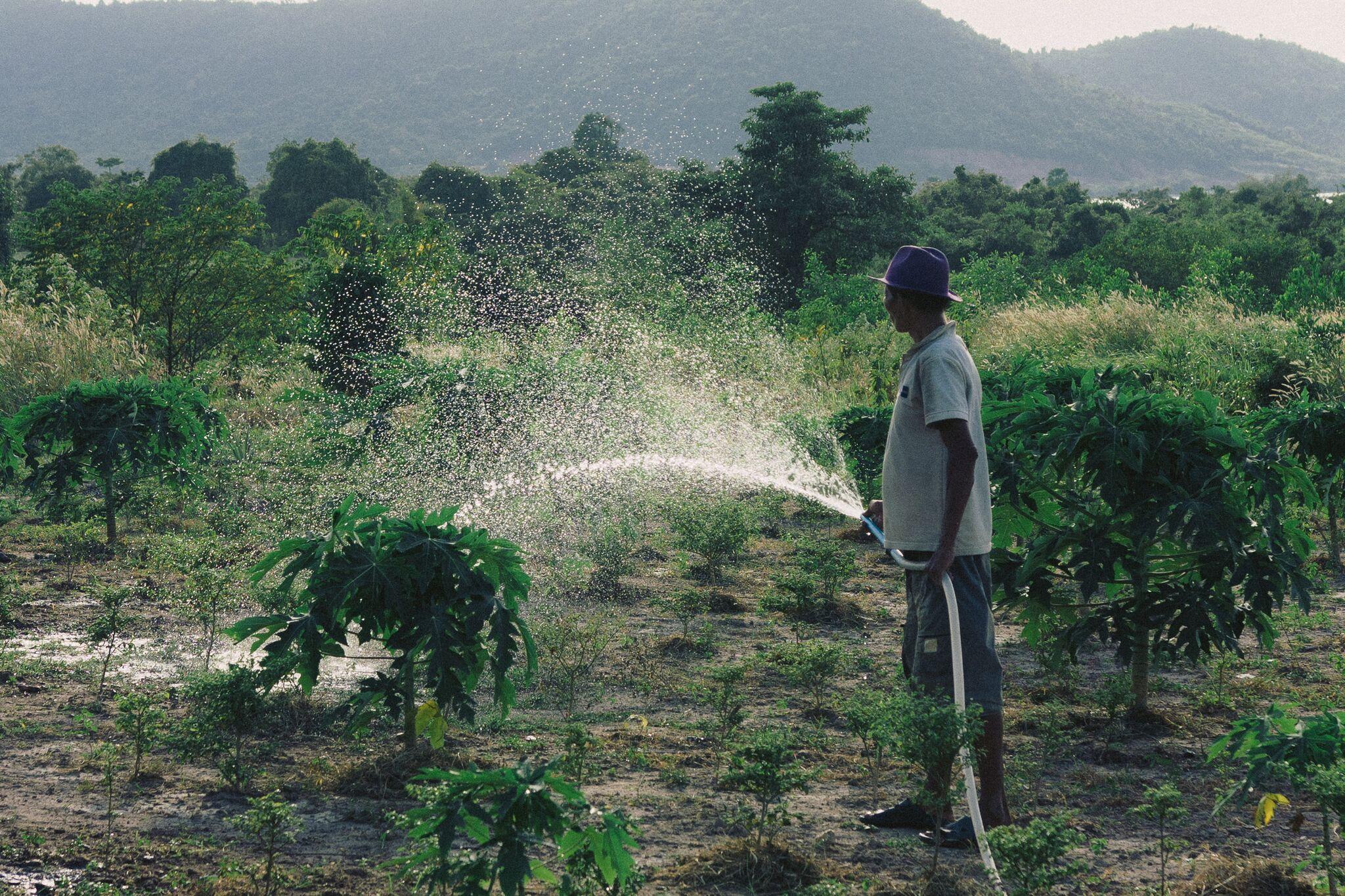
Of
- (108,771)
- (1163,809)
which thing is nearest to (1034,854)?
(1163,809)

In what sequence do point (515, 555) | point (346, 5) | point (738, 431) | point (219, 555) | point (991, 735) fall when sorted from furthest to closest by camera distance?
1. point (346, 5)
2. point (738, 431)
3. point (219, 555)
4. point (515, 555)
5. point (991, 735)

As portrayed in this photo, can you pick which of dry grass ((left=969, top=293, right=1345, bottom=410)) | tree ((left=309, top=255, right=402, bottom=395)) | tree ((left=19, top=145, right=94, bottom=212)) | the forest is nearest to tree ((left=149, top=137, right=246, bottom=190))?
tree ((left=19, top=145, right=94, bottom=212))

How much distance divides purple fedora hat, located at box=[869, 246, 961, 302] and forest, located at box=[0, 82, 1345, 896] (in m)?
1.11

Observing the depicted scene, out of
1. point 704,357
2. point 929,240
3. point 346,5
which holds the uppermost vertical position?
point 346,5

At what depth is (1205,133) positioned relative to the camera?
158 metres

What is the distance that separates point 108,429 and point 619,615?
362 cm

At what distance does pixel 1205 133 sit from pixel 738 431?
6744 inches

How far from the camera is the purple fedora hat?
3.35m

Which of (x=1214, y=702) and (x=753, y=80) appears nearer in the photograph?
(x=1214, y=702)

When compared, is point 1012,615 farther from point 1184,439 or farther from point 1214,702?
point 1184,439

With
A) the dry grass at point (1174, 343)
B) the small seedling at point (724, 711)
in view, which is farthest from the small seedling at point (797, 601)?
the dry grass at point (1174, 343)

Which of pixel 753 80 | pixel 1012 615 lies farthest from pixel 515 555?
pixel 753 80

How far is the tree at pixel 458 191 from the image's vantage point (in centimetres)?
4900

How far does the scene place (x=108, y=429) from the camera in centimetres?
721
